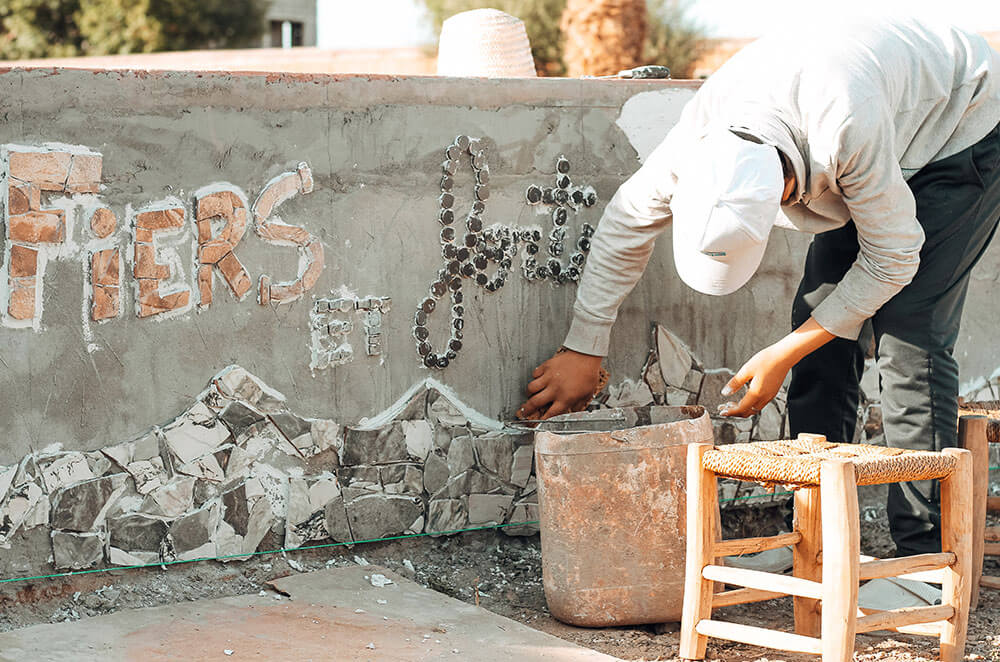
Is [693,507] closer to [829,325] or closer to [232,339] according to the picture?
[829,325]

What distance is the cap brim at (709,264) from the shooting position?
2809 millimetres

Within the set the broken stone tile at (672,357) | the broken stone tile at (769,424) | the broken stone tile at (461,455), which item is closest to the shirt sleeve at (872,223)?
the broken stone tile at (672,357)

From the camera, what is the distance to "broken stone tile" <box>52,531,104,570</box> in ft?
9.71

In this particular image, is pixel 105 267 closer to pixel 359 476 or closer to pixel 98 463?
pixel 98 463

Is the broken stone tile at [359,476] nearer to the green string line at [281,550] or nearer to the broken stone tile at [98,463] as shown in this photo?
the green string line at [281,550]

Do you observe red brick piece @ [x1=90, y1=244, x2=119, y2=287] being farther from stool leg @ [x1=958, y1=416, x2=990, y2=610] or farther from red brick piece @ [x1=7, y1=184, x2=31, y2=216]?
stool leg @ [x1=958, y1=416, x2=990, y2=610]

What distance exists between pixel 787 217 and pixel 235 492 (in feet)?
5.55

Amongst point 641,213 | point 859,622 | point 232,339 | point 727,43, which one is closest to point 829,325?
point 641,213

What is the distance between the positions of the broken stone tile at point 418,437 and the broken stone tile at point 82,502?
2.78 feet

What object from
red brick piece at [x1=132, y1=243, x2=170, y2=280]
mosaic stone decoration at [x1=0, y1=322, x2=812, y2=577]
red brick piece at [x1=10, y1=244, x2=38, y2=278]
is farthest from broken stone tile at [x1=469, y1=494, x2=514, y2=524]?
red brick piece at [x1=10, y1=244, x2=38, y2=278]

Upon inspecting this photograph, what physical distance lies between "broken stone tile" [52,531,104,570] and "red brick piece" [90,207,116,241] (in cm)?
78

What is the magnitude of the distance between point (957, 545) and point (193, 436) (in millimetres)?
1984

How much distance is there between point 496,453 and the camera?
362cm

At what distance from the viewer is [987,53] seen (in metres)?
3.19
